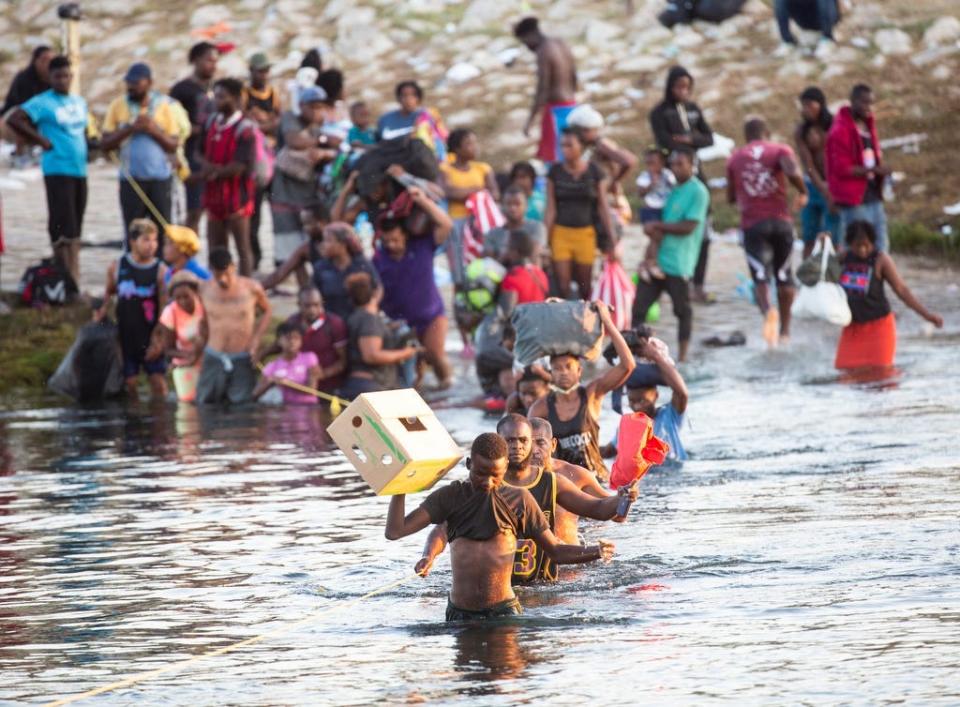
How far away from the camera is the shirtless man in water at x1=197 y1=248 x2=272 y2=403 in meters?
17.3

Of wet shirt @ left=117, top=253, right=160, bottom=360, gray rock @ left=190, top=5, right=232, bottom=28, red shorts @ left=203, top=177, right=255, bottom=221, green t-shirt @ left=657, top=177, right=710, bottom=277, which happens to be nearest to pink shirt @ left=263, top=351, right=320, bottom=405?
wet shirt @ left=117, top=253, right=160, bottom=360

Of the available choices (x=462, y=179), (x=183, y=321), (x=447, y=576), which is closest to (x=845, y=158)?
(x=462, y=179)

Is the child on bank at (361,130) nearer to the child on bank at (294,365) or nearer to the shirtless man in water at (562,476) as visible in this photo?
the child on bank at (294,365)

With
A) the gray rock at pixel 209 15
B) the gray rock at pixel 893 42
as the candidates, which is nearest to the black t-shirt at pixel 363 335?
the gray rock at pixel 893 42

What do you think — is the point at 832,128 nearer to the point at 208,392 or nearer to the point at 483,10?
the point at 208,392

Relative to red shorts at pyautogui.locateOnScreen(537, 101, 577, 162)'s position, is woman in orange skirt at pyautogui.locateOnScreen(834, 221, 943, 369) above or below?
below

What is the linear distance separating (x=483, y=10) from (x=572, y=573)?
22.3 m

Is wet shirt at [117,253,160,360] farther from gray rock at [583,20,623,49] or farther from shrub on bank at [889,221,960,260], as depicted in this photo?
gray rock at [583,20,623,49]

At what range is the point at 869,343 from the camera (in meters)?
18.0

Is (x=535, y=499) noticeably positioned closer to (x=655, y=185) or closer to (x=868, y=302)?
(x=868, y=302)

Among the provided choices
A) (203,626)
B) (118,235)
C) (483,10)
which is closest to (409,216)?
(118,235)

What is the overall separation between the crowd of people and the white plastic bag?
0.19 metres

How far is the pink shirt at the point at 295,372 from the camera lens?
1700cm

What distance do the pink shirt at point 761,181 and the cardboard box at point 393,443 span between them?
11.1m
